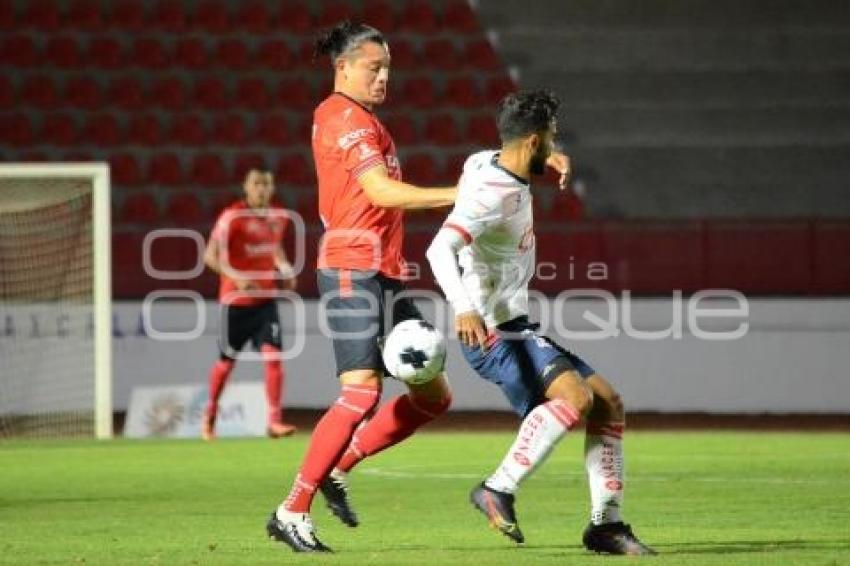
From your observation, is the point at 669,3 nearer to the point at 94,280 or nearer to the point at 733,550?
the point at 94,280

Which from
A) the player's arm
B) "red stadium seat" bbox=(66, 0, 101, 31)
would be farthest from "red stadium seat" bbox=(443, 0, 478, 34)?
the player's arm

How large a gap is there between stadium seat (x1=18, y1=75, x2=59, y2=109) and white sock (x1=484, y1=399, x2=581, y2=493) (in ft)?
51.7

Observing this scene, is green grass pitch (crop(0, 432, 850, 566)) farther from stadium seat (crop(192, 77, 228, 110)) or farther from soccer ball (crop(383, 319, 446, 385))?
stadium seat (crop(192, 77, 228, 110))

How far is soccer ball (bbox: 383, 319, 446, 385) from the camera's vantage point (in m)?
7.59

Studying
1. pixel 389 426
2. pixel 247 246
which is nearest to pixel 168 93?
pixel 247 246

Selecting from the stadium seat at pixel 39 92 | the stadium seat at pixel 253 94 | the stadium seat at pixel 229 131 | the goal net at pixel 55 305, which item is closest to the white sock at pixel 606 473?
the goal net at pixel 55 305

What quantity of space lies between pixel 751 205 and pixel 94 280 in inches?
319

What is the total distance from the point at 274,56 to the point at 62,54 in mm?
2446

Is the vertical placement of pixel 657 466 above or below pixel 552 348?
below

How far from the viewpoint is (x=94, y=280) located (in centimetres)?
1631

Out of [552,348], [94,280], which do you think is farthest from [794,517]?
[94,280]

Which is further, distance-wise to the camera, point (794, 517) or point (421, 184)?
point (421, 184)

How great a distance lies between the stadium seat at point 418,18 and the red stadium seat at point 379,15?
155 mm

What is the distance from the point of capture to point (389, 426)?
26.9 feet
